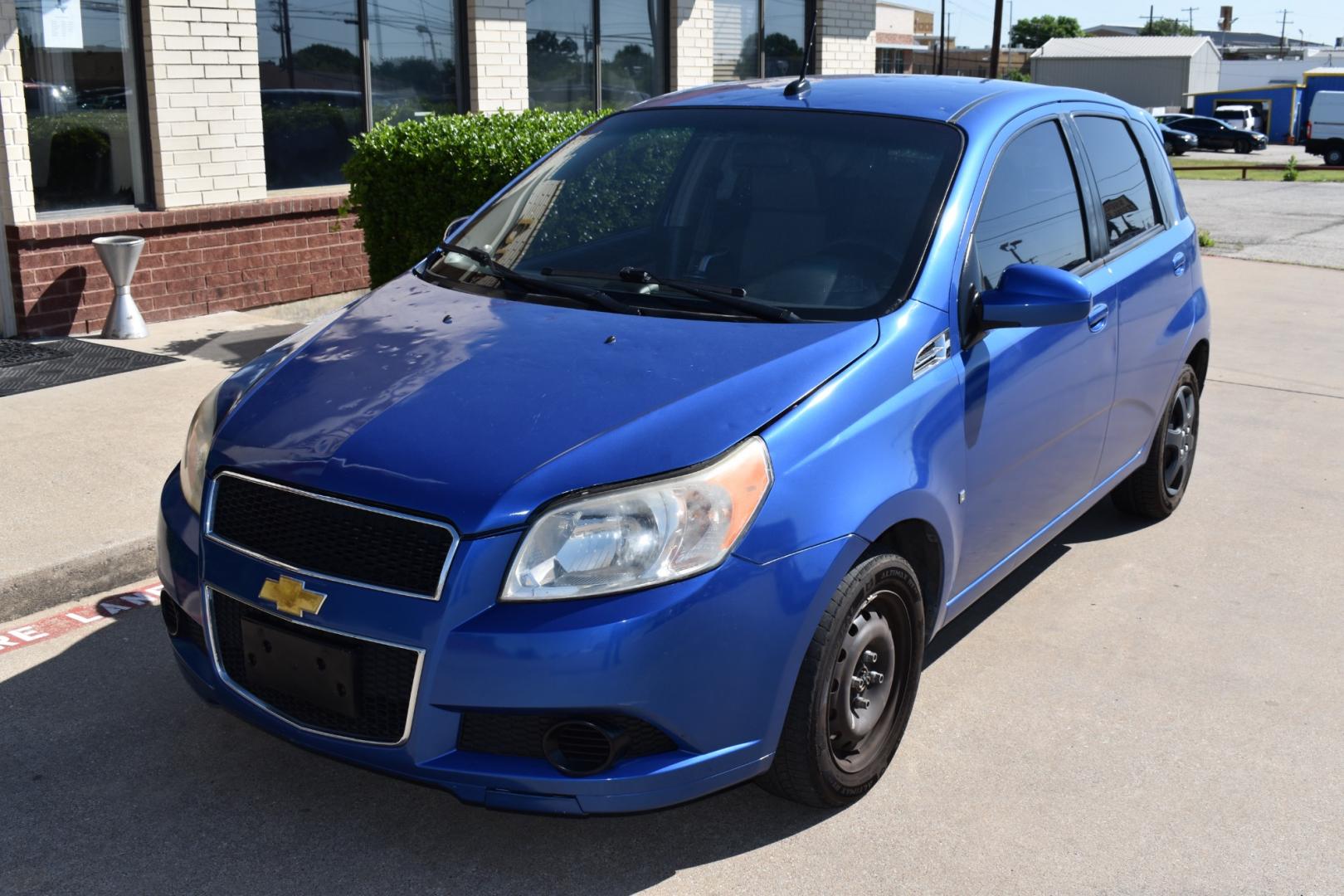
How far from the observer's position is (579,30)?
45.4ft

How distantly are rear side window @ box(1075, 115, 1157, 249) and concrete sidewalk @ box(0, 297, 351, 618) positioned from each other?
148 inches

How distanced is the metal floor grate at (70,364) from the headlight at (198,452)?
170 inches

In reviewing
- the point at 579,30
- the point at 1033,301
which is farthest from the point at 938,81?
the point at 579,30

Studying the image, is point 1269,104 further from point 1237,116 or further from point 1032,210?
point 1032,210

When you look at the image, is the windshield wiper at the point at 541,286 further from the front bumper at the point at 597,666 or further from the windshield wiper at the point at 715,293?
the front bumper at the point at 597,666

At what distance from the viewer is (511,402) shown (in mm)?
3197

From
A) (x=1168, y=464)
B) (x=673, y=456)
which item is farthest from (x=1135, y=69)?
(x=673, y=456)

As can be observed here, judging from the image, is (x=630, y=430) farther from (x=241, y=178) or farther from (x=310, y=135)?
(x=310, y=135)

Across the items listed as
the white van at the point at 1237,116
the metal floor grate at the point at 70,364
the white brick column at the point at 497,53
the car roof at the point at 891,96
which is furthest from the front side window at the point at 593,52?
the white van at the point at 1237,116

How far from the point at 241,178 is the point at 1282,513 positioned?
767cm

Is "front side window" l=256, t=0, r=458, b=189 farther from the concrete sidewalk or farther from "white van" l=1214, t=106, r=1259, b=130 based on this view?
"white van" l=1214, t=106, r=1259, b=130

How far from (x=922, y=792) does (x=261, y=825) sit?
1.73m

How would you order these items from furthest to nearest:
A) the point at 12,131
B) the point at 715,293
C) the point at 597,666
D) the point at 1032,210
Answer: the point at 12,131
the point at 1032,210
the point at 715,293
the point at 597,666

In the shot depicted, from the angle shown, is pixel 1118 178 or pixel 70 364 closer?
pixel 1118 178
